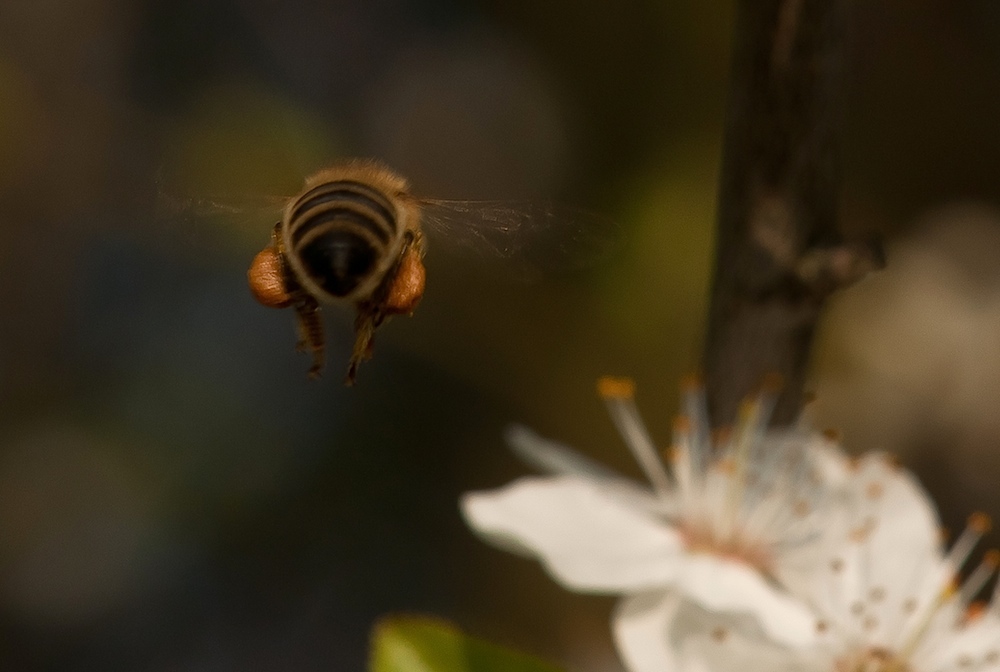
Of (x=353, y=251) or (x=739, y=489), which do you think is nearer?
(x=353, y=251)

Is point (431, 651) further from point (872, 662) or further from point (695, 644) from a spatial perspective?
point (872, 662)

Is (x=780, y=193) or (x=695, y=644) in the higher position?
(x=780, y=193)

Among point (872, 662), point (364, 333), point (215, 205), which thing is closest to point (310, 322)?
point (364, 333)

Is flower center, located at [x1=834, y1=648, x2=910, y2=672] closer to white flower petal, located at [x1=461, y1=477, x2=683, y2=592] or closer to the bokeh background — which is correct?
white flower petal, located at [x1=461, y1=477, x2=683, y2=592]

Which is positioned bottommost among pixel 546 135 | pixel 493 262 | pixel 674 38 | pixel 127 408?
pixel 493 262

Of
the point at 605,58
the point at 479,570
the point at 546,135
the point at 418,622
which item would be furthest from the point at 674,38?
the point at 418,622

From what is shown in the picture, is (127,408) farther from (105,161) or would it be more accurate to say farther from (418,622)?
(418,622)
